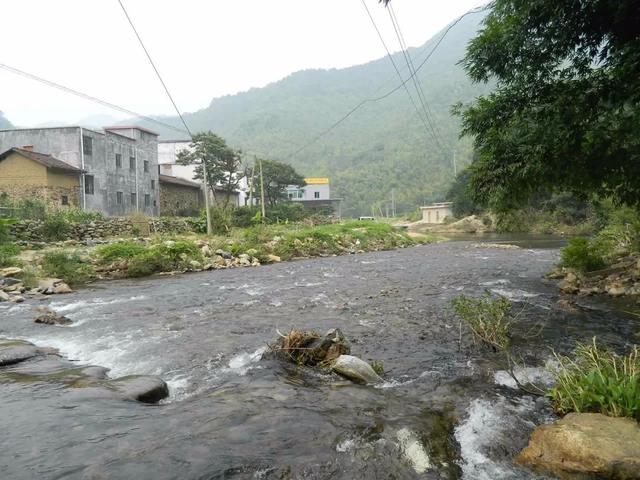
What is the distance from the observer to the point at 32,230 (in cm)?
2064

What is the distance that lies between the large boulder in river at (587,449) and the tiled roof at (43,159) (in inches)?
1201

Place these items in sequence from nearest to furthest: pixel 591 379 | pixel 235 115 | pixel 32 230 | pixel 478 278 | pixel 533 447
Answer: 1. pixel 533 447
2. pixel 591 379
3. pixel 478 278
4. pixel 32 230
5. pixel 235 115

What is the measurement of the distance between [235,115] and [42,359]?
141180 millimetres

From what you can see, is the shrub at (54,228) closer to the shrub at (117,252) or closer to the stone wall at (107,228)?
the stone wall at (107,228)

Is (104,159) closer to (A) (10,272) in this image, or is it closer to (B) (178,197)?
(B) (178,197)

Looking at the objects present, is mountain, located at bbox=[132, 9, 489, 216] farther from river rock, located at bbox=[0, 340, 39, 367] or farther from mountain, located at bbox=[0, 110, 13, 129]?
river rock, located at bbox=[0, 340, 39, 367]

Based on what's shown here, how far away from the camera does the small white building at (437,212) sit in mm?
59375

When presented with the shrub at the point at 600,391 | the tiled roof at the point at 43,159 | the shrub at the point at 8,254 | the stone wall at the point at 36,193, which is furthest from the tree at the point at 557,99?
the stone wall at the point at 36,193


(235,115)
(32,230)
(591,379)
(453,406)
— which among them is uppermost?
(235,115)

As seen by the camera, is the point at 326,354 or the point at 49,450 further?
the point at 326,354

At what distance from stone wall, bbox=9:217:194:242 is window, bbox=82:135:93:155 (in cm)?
732

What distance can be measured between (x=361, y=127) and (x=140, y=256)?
Result: 122m

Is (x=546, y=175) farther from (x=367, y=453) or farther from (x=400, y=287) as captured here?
(x=367, y=453)

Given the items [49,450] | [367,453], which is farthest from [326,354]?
[49,450]
